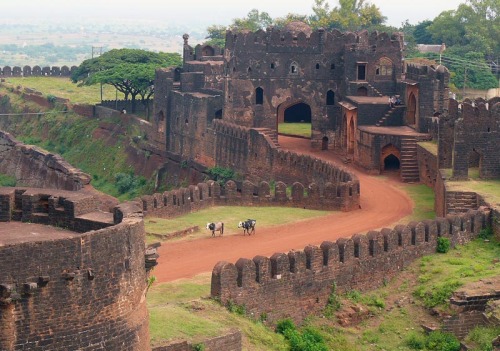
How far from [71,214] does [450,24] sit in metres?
80.4

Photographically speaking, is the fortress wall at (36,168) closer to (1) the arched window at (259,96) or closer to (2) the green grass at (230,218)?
(2) the green grass at (230,218)

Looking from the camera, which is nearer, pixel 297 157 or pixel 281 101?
pixel 297 157

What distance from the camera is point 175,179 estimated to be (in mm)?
63469

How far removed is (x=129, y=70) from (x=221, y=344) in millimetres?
49746

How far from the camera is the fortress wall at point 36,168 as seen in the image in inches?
1967

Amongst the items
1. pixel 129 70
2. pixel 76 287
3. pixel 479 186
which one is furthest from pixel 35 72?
pixel 76 287

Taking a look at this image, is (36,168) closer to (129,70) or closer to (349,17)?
(129,70)

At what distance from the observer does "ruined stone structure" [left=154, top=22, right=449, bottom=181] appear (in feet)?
185

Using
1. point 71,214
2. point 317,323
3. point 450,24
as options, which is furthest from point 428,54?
point 71,214

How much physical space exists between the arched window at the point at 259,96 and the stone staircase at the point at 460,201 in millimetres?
20802

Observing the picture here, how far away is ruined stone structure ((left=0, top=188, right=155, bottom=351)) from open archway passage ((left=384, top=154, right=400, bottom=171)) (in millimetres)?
30557

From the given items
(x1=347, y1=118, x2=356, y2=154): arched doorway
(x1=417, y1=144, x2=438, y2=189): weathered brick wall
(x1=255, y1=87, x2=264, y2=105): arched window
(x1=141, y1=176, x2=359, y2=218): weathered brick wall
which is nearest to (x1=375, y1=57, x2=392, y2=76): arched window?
(x1=347, y1=118, x2=356, y2=154): arched doorway

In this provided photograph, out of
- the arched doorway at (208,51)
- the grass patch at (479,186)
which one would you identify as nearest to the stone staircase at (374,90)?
the grass patch at (479,186)

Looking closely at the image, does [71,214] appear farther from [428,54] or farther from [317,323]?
[428,54]
